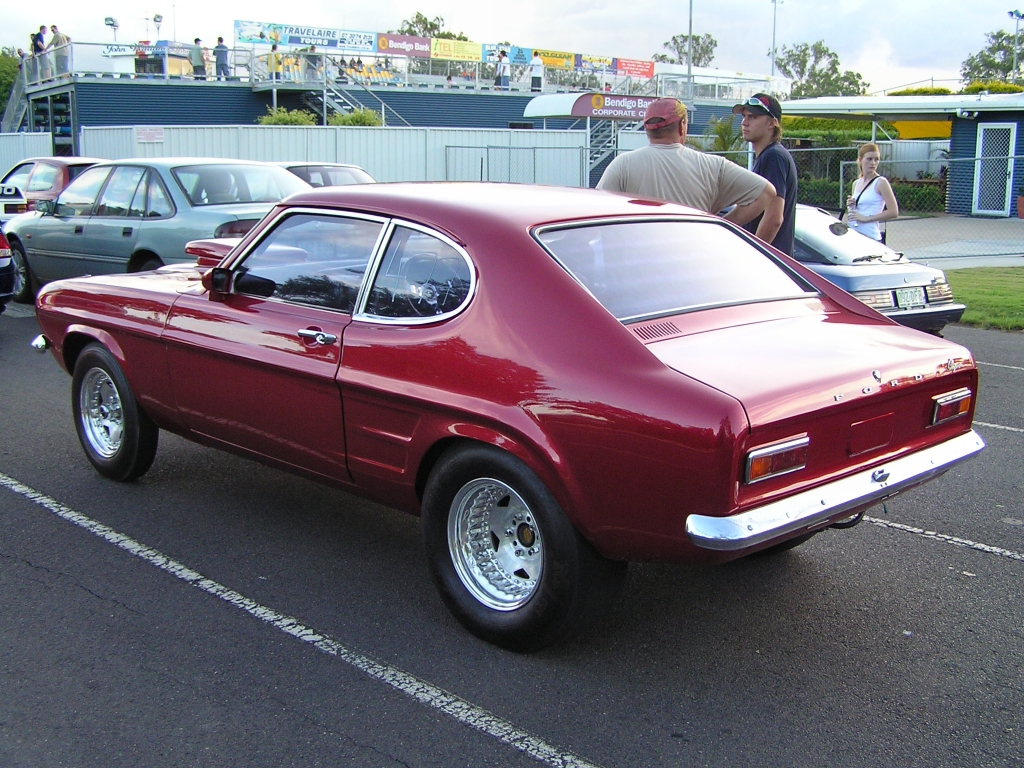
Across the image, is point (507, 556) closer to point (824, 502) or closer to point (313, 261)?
point (824, 502)

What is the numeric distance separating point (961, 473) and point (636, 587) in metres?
2.47

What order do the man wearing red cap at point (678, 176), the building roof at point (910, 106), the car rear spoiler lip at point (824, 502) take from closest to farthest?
the car rear spoiler lip at point (824, 502) < the man wearing red cap at point (678, 176) < the building roof at point (910, 106)

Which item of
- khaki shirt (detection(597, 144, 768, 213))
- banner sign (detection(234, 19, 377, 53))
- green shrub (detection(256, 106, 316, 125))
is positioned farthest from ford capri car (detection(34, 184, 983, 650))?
banner sign (detection(234, 19, 377, 53))

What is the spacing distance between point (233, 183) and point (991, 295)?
867cm

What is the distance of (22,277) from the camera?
11.2 m

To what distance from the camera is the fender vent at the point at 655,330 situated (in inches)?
131

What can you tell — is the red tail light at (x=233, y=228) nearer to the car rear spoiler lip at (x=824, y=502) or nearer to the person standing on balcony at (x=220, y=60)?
the car rear spoiler lip at (x=824, y=502)

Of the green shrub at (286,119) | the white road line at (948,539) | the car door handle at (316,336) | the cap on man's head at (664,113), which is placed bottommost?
the white road line at (948,539)

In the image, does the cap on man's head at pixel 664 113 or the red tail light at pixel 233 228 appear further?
the red tail light at pixel 233 228

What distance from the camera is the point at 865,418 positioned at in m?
3.31

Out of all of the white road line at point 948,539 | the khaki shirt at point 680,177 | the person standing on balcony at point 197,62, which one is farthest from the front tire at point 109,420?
the person standing on balcony at point 197,62

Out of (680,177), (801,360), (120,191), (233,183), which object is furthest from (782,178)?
(120,191)

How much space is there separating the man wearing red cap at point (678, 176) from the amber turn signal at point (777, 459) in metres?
2.78

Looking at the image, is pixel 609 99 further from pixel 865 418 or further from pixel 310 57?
pixel 865 418
